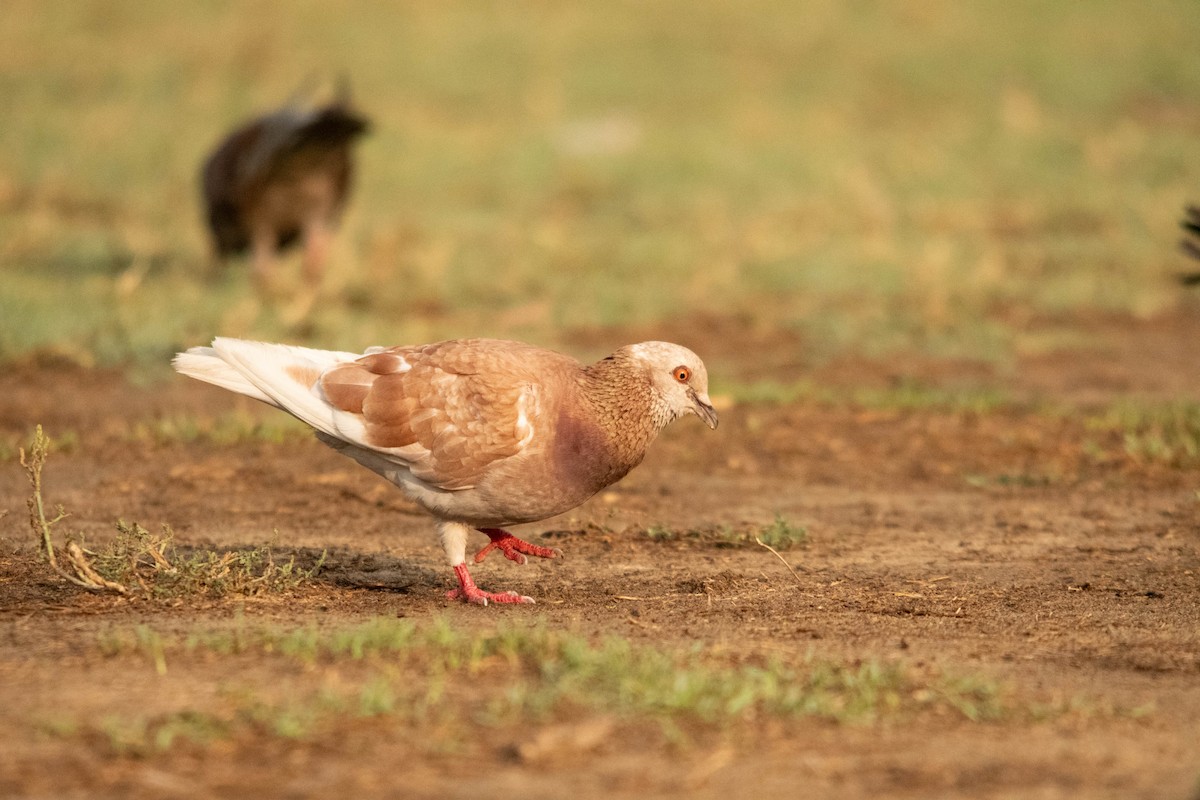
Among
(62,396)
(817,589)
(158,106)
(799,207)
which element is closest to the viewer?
(817,589)

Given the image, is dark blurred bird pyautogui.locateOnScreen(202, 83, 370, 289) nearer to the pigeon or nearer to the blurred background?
the blurred background

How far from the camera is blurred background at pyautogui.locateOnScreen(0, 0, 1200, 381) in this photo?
1013cm

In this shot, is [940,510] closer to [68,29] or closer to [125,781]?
[125,781]

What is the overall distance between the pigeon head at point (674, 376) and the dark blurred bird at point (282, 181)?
6314mm

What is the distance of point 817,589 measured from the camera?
496cm

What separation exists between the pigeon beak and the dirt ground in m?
0.56

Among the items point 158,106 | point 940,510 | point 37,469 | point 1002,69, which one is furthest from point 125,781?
point 1002,69

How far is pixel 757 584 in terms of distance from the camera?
501 centimetres

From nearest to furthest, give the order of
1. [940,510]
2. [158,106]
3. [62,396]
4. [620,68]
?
[940,510] < [62,396] < [158,106] < [620,68]

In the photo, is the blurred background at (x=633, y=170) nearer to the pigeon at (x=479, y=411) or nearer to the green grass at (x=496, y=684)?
the pigeon at (x=479, y=411)

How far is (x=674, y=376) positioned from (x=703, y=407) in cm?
15

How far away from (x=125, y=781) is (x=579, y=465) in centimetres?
187

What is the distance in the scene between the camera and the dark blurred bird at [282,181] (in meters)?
10.8

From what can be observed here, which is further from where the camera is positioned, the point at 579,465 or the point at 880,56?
the point at 880,56
